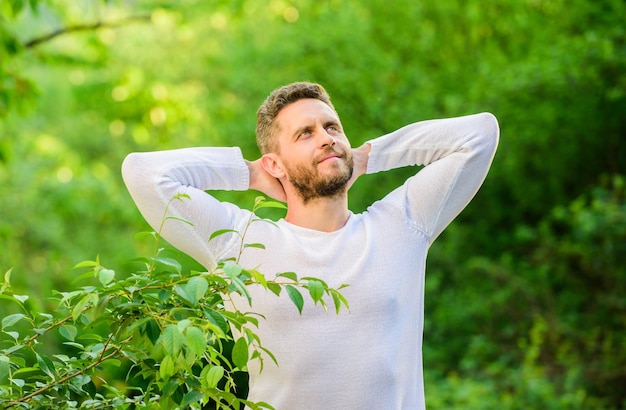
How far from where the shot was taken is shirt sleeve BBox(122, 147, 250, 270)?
1.93 meters

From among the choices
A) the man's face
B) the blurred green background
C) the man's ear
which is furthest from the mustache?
the blurred green background

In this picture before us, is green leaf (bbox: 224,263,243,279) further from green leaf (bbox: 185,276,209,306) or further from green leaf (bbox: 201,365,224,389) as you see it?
green leaf (bbox: 201,365,224,389)

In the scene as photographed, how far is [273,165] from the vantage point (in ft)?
6.85

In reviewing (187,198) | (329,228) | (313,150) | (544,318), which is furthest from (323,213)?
(544,318)

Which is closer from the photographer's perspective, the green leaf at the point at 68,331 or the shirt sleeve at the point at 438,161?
the green leaf at the point at 68,331

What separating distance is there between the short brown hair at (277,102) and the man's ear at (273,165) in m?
0.02

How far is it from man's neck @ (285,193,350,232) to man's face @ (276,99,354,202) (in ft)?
0.04

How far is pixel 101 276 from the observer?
54.4 inches

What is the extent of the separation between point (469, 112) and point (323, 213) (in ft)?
18.2

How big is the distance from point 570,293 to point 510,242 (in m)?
0.97

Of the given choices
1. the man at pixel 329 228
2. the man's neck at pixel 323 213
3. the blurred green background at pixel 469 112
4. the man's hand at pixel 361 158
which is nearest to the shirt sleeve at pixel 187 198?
the man at pixel 329 228

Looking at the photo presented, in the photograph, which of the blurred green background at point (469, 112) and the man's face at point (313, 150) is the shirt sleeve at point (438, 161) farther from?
the blurred green background at point (469, 112)

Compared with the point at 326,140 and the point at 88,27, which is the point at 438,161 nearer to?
the point at 326,140

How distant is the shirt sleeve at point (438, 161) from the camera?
202 centimetres
